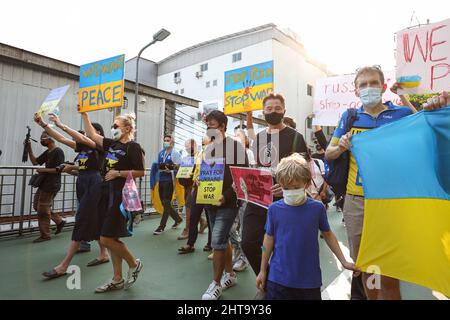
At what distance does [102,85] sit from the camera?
6.01 m

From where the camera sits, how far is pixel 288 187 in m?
2.05

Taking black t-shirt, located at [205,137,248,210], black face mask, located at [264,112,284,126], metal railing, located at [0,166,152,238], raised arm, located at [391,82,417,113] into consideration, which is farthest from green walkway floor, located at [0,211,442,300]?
raised arm, located at [391,82,417,113]

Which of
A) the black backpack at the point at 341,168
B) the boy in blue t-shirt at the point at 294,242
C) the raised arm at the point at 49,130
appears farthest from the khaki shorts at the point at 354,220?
the raised arm at the point at 49,130

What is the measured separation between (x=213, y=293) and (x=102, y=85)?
475 cm

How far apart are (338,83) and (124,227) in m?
3.82

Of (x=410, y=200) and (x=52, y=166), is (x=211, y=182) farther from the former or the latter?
(x=52, y=166)

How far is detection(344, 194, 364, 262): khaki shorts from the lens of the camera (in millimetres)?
2264

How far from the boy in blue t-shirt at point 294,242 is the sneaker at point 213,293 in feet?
3.52

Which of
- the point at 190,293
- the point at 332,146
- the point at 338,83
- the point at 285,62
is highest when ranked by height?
the point at 285,62

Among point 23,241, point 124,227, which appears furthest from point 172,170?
point 124,227

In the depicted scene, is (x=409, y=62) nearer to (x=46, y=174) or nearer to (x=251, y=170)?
(x=251, y=170)

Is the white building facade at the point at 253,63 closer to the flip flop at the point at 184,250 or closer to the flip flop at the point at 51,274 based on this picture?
the flip flop at the point at 184,250

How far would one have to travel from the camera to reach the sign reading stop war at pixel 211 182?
10.7 feet
